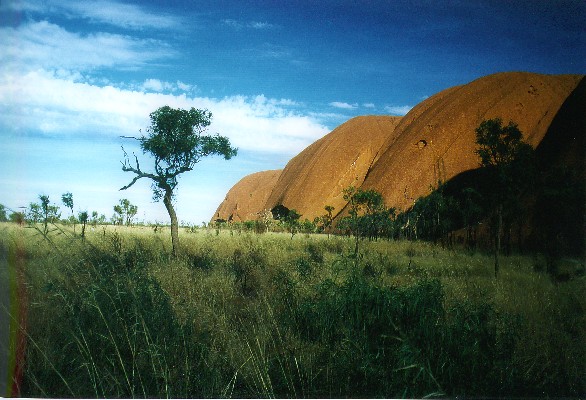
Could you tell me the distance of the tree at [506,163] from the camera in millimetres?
8156

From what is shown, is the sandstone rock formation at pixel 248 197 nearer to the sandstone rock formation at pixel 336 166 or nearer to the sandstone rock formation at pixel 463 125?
the sandstone rock formation at pixel 336 166

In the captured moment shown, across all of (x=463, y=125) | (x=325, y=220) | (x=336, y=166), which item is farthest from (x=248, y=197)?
(x=463, y=125)

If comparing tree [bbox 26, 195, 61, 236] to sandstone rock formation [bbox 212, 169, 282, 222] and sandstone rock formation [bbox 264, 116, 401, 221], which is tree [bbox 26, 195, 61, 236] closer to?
sandstone rock formation [bbox 264, 116, 401, 221]

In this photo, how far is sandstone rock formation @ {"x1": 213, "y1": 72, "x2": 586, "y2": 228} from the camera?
1730 centimetres

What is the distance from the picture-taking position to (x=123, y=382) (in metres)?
2.55

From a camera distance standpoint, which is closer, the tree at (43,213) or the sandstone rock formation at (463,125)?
the tree at (43,213)

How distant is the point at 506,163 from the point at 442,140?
511 inches

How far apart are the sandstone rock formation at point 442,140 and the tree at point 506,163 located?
3.86 feet

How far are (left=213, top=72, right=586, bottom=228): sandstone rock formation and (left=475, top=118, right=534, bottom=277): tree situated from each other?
3.86ft

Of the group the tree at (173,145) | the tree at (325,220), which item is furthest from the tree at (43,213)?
the tree at (325,220)

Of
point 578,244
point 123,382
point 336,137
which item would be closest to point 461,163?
point 578,244

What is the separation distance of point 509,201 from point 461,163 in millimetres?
9781

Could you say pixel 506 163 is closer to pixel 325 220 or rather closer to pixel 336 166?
pixel 325 220

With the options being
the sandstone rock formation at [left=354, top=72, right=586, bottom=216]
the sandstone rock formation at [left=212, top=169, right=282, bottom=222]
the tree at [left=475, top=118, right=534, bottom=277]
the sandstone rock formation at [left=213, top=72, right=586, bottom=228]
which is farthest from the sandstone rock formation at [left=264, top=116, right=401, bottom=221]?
the tree at [left=475, top=118, right=534, bottom=277]
